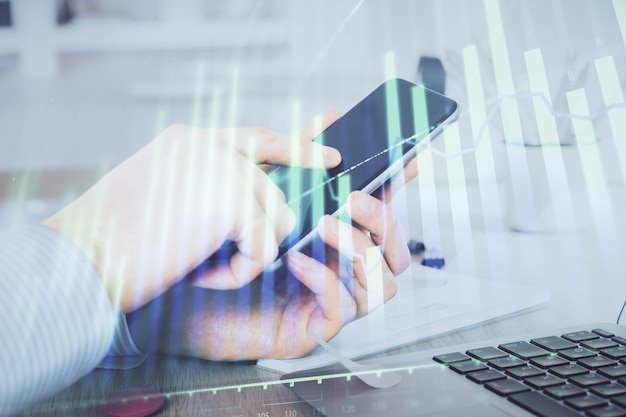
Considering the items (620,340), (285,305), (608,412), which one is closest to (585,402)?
(608,412)

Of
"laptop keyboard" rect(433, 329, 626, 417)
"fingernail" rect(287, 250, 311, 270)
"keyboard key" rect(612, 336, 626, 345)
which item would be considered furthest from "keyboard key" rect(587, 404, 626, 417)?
"fingernail" rect(287, 250, 311, 270)

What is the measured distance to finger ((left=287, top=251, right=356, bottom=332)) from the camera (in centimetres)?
39

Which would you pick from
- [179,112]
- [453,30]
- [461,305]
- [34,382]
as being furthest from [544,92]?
[34,382]

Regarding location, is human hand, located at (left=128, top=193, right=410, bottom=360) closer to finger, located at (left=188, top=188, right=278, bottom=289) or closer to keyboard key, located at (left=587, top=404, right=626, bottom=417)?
finger, located at (left=188, top=188, right=278, bottom=289)

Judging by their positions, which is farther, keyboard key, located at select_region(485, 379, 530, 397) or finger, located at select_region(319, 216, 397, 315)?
finger, located at select_region(319, 216, 397, 315)

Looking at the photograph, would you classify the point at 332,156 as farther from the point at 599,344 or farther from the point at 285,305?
the point at 599,344

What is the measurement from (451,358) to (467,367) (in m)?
0.02

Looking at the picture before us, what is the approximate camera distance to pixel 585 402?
0.26 meters

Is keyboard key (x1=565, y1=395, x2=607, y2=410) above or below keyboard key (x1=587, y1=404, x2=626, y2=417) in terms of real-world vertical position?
above

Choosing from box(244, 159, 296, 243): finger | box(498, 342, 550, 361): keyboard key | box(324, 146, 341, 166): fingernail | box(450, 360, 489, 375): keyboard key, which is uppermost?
box(324, 146, 341, 166): fingernail

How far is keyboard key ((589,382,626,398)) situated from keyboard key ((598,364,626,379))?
1 centimetres

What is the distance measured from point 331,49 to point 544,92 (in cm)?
19

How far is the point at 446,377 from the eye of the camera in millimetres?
303

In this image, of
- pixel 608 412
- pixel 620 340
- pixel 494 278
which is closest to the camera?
pixel 608 412
